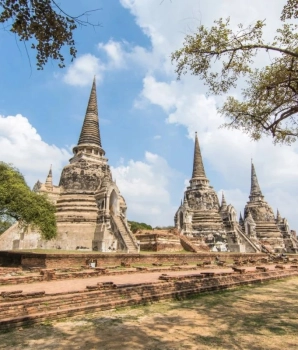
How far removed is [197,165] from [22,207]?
3358 cm

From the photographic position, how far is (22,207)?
15.8 metres

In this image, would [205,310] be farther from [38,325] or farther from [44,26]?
[44,26]

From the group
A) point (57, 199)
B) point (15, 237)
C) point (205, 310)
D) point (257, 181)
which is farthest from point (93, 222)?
point (257, 181)

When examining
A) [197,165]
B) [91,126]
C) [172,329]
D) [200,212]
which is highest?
[91,126]

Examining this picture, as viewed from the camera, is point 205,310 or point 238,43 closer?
point 205,310

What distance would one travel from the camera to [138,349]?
4.83m

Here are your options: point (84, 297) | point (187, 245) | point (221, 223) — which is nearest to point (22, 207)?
point (84, 297)

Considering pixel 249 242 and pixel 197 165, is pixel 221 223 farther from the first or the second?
pixel 197 165

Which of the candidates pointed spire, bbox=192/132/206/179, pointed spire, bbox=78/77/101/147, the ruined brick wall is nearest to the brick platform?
the ruined brick wall

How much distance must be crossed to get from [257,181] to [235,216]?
16.9 metres

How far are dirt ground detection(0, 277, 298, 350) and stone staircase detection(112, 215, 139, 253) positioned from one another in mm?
16245

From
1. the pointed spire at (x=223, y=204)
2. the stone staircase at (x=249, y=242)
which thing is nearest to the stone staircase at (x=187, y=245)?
the stone staircase at (x=249, y=242)

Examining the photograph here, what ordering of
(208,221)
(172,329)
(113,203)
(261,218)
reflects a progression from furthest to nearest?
(261,218) → (208,221) → (113,203) → (172,329)

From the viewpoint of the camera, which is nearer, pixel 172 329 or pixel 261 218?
pixel 172 329
